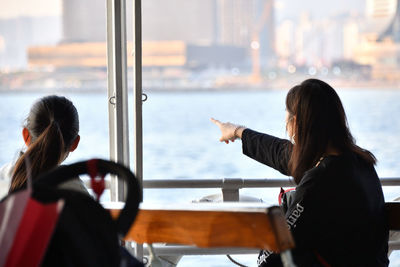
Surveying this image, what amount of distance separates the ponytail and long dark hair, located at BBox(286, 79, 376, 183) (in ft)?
2.05

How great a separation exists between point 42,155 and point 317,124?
711mm

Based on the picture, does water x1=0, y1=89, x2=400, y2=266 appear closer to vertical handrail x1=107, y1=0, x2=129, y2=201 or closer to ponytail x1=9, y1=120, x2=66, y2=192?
vertical handrail x1=107, y1=0, x2=129, y2=201

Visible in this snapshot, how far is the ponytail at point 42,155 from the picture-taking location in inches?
68.0

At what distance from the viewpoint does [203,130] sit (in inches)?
1030

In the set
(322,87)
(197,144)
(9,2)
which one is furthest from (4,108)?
(322,87)

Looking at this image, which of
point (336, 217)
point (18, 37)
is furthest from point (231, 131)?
point (18, 37)

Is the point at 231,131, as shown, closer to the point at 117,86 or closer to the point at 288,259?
the point at 117,86

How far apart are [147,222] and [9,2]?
3484 centimetres

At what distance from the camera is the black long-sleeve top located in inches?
70.2

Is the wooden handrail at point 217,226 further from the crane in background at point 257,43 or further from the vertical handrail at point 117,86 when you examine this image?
the crane in background at point 257,43

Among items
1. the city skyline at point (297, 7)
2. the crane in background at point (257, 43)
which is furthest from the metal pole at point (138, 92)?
the city skyline at point (297, 7)

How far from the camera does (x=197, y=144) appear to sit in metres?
24.0

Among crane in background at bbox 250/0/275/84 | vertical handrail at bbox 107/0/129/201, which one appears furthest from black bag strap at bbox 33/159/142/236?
crane in background at bbox 250/0/275/84

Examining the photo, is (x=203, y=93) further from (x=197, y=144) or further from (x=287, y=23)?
(x=197, y=144)
